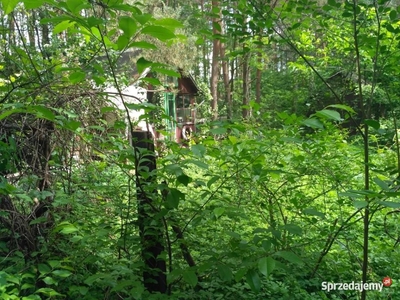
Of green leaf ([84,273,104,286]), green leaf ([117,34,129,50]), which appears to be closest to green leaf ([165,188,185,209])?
green leaf ([84,273,104,286])

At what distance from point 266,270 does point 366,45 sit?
1.64 m

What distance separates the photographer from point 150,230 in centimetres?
188

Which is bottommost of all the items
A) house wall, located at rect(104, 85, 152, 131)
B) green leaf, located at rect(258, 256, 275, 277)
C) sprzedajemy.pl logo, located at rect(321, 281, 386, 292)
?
sprzedajemy.pl logo, located at rect(321, 281, 386, 292)

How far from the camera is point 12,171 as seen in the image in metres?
2.23


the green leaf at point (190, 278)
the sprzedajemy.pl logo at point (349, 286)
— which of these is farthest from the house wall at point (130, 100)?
the sprzedajemy.pl logo at point (349, 286)

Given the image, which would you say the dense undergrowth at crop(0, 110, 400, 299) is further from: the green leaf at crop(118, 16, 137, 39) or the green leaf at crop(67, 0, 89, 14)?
the green leaf at crop(67, 0, 89, 14)

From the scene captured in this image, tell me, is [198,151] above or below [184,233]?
above

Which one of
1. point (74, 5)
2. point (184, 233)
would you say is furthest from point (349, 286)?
point (74, 5)

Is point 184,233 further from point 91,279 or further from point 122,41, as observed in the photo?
point 122,41

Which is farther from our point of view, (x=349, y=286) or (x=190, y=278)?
(x=349, y=286)

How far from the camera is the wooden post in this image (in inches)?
72.7

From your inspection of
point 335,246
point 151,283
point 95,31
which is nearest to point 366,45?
point 95,31

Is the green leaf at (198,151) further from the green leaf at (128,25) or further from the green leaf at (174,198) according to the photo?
the green leaf at (128,25)

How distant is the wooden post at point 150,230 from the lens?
1.85 meters
